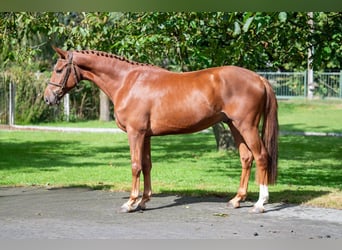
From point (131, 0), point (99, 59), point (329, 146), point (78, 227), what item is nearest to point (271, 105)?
point (99, 59)

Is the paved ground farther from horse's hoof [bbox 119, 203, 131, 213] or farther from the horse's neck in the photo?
the horse's neck

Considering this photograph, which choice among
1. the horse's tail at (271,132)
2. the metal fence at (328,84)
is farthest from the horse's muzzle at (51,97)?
the metal fence at (328,84)

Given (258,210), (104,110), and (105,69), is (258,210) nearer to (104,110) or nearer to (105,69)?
(105,69)

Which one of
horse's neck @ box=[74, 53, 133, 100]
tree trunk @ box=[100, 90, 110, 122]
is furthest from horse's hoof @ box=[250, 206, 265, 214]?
tree trunk @ box=[100, 90, 110, 122]

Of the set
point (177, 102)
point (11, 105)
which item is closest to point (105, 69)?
point (177, 102)

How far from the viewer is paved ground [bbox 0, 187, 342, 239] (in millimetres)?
7023

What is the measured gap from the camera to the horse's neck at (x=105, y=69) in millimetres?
8625

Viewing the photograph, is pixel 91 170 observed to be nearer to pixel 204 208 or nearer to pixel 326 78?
pixel 204 208

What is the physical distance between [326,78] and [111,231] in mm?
32292

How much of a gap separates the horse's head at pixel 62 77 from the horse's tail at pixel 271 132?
2.44m

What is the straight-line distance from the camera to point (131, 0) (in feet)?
16.7

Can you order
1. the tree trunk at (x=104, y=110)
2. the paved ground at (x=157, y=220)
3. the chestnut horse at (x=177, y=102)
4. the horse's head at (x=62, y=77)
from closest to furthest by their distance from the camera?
1. the paved ground at (x=157, y=220)
2. the chestnut horse at (x=177, y=102)
3. the horse's head at (x=62, y=77)
4. the tree trunk at (x=104, y=110)

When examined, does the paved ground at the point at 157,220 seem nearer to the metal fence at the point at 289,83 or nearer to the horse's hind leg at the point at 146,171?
the horse's hind leg at the point at 146,171

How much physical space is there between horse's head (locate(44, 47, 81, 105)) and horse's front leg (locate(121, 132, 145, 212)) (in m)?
1.07
